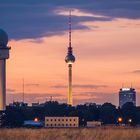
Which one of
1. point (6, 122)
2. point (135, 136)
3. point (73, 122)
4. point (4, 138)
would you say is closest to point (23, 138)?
point (4, 138)

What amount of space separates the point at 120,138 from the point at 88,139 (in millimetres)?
2913

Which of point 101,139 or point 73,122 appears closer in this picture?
point 101,139

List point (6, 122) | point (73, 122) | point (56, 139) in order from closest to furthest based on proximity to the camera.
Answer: point (56, 139), point (6, 122), point (73, 122)

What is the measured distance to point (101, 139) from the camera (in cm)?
5244

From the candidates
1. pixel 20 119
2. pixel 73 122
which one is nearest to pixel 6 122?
pixel 20 119

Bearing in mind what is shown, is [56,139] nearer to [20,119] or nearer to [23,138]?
[23,138]

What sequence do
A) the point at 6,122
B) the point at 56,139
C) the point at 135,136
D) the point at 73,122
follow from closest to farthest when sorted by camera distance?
the point at 56,139 → the point at 135,136 → the point at 6,122 → the point at 73,122

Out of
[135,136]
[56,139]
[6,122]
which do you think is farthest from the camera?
[6,122]

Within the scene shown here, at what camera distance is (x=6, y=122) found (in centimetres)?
18438

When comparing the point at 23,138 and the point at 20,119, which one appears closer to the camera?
the point at 23,138

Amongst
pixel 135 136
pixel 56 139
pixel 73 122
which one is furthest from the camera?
pixel 73 122

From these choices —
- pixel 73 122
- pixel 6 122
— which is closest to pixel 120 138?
pixel 6 122

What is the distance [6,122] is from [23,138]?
132478 mm

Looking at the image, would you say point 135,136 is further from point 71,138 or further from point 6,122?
point 6,122
